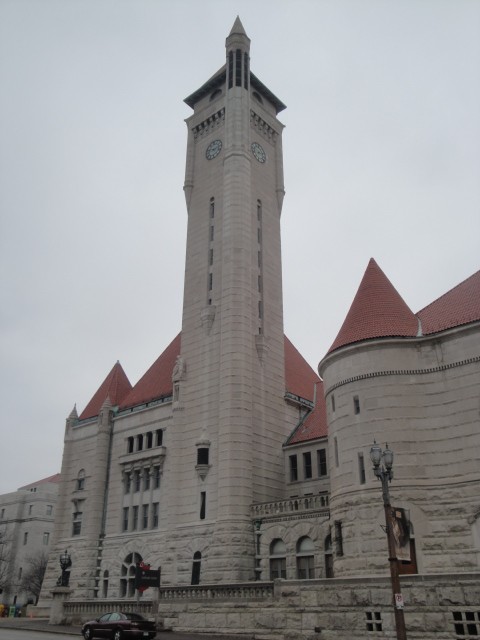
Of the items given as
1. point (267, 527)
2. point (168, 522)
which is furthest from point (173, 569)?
point (267, 527)

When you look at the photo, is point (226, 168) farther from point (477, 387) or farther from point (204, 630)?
point (204, 630)

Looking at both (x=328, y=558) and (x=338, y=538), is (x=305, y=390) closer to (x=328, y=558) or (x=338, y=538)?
(x=328, y=558)

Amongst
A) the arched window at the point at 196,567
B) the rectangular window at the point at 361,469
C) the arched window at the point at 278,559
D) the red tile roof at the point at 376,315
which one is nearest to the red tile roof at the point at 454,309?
the red tile roof at the point at 376,315

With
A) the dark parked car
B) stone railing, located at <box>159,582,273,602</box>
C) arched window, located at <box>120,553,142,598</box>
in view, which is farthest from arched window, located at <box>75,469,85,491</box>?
the dark parked car

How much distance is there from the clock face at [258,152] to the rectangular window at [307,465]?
889 inches

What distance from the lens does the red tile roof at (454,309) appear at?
27859mm

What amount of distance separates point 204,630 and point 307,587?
6.23 metres

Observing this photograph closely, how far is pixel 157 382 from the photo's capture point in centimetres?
4550

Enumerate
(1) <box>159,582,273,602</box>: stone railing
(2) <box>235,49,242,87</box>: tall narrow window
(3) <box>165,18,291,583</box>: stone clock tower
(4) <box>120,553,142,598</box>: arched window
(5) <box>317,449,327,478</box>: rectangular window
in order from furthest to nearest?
(2) <box>235,49,242,87</box>: tall narrow window
(4) <box>120,553,142,598</box>: arched window
(5) <box>317,449,327,478</box>: rectangular window
(3) <box>165,18,291,583</box>: stone clock tower
(1) <box>159,582,273,602</box>: stone railing

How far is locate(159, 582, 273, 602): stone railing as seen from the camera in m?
23.7

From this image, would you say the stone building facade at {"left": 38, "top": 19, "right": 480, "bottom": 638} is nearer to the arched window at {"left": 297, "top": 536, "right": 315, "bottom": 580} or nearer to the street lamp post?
the arched window at {"left": 297, "top": 536, "right": 315, "bottom": 580}

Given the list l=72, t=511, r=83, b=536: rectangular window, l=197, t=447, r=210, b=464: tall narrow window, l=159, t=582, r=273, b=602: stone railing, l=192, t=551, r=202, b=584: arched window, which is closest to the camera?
l=159, t=582, r=273, b=602: stone railing

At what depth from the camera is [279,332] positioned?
42.7 m

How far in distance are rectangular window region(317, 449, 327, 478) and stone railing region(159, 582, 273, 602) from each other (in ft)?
41.2
